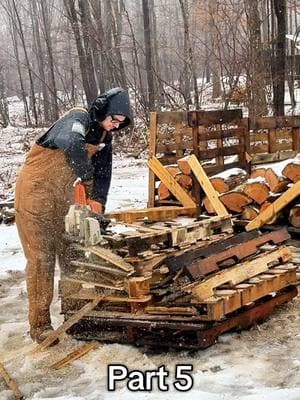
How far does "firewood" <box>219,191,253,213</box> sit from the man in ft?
8.56

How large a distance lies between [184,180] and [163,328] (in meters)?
3.47

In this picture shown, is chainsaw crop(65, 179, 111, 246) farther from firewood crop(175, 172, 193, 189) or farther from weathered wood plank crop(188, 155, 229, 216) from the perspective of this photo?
firewood crop(175, 172, 193, 189)

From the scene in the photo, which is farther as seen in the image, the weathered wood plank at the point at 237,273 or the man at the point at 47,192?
the man at the point at 47,192

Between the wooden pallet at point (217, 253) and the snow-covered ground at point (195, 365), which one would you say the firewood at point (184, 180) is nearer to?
the wooden pallet at point (217, 253)

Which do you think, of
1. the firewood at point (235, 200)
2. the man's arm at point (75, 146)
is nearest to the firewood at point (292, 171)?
the firewood at point (235, 200)

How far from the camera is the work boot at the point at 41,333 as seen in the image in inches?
181

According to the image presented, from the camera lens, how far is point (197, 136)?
293 inches

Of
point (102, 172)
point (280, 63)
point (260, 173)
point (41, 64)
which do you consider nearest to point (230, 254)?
point (102, 172)

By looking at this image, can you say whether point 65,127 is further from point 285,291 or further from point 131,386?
point 285,291

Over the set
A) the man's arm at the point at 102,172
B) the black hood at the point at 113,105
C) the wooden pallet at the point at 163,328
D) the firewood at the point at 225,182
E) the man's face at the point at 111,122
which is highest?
the black hood at the point at 113,105

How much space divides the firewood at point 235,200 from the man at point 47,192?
2611 mm

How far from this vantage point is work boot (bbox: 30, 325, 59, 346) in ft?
15.1

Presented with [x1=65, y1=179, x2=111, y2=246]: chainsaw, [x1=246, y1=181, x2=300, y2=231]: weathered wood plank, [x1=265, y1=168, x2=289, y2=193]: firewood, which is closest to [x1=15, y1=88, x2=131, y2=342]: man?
[x1=65, y1=179, x2=111, y2=246]: chainsaw

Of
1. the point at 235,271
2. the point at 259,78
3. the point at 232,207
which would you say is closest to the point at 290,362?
the point at 235,271
